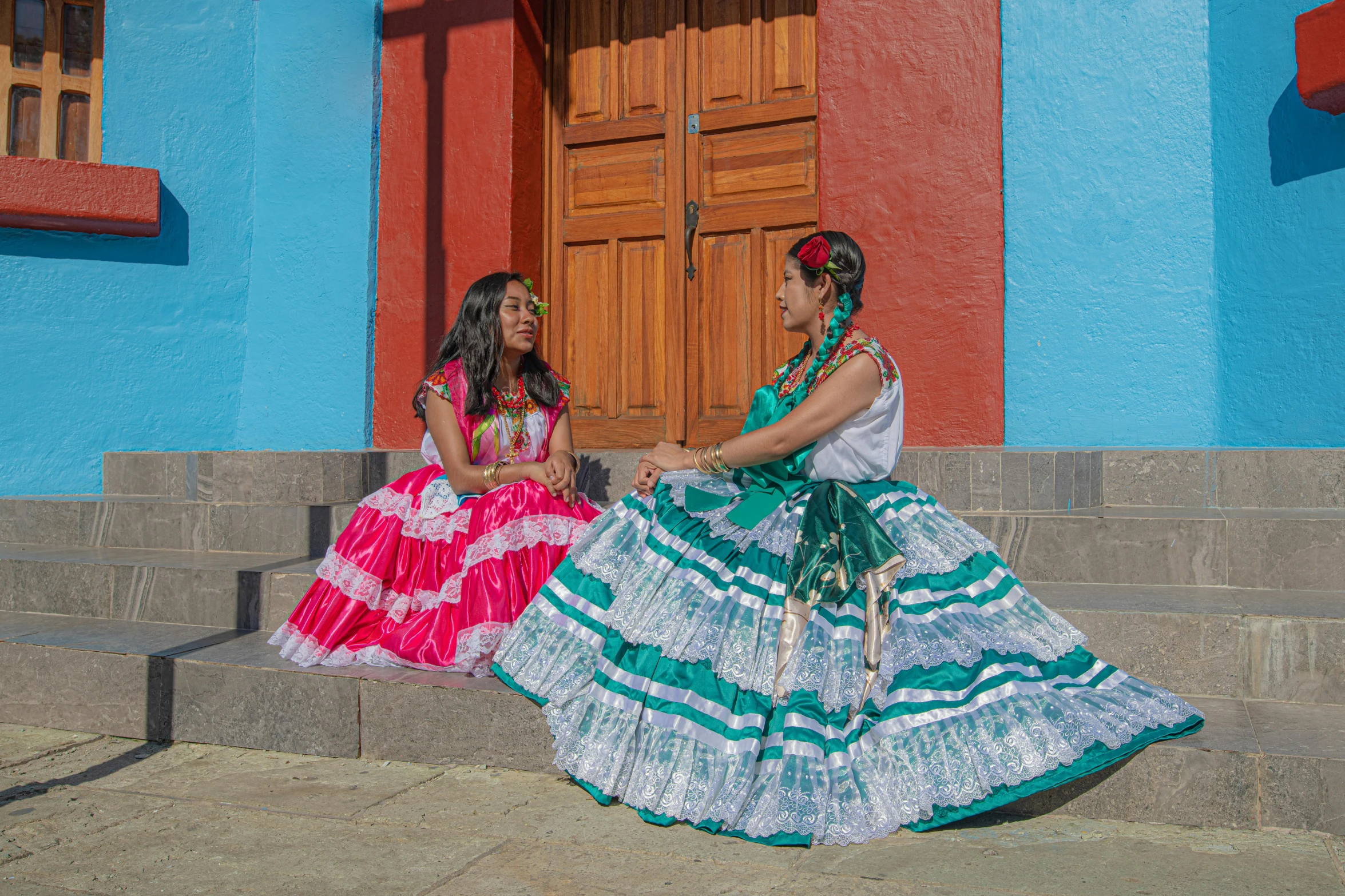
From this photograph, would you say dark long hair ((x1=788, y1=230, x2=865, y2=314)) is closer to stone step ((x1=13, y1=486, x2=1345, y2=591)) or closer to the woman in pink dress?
the woman in pink dress

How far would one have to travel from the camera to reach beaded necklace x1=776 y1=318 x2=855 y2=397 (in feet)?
10.4

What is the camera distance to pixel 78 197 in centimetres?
590

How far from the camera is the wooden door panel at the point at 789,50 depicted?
5.65m

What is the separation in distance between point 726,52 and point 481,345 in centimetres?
286

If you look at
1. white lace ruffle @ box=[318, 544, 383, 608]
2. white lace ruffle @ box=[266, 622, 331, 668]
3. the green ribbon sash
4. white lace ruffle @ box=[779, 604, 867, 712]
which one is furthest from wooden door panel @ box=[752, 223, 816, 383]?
white lace ruffle @ box=[779, 604, 867, 712]

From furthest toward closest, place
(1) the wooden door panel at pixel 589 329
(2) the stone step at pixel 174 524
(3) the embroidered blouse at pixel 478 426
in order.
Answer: (1) the wooden door panel at pixel 589 329 < (2) the stone step at pixel 174 524 < (3) the embroidered blouse at pixel 478 426

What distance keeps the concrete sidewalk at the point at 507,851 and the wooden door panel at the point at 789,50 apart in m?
4.09

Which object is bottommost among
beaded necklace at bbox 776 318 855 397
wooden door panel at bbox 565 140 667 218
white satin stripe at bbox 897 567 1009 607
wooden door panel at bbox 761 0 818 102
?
white satin stripe at bbox 897 567 1009 607

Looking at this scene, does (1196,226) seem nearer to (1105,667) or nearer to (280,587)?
(1105,667)

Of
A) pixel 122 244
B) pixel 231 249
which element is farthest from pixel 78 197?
pixel 231 249

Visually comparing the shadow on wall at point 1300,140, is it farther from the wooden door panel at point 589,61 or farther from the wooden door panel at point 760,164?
the wooden door panel at point 589,61

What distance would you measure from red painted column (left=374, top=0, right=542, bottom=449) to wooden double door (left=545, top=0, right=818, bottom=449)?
0.90 ft

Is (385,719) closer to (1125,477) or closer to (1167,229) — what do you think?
(1125,477)

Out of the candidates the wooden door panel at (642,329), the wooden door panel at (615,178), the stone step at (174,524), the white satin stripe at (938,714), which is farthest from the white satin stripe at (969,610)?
the wooden door panel at (615,178)
